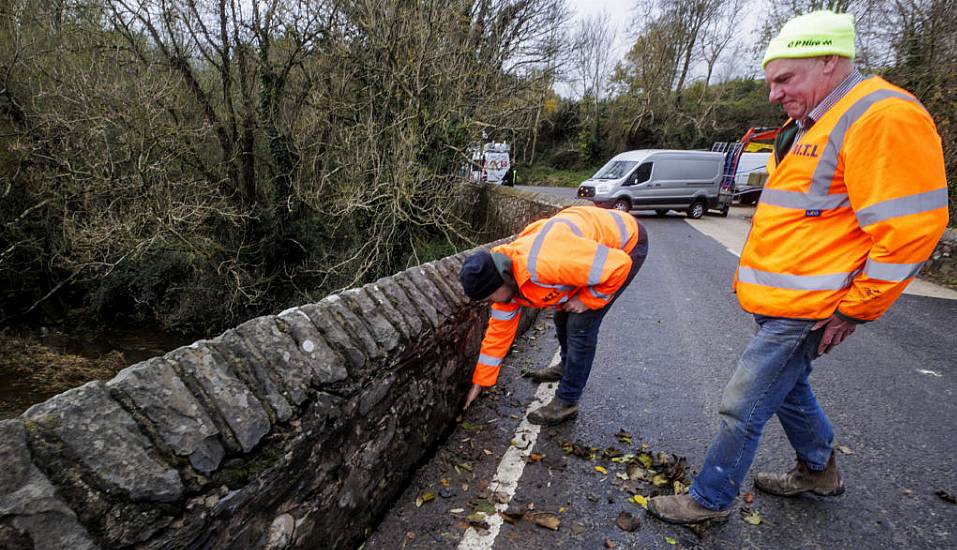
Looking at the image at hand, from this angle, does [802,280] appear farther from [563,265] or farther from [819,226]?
[563,265]

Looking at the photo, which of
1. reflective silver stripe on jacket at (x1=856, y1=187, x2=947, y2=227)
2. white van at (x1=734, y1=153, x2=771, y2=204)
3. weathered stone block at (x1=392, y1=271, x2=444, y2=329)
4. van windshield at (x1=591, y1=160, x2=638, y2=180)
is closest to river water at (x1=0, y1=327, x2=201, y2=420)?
weathered stone block at (x1=392, y1=271, x2=444, y2=329)

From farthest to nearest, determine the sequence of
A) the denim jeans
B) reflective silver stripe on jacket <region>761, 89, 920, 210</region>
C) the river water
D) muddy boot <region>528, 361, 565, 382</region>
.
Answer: the river water → muddy boot <region>528, 361, 565, 382</region> → the denim jeans → reflective silver stripe on jacket <region>761, 89, 920, 210</region>

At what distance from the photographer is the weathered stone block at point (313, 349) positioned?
5.80 feet

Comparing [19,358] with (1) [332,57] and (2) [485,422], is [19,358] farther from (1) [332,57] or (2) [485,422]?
(2) [485,422]

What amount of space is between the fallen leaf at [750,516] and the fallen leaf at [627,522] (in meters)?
0.55

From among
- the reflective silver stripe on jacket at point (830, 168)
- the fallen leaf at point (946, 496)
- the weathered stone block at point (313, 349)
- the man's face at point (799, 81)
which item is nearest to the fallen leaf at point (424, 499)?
the weathered stone block at point (313, 349)

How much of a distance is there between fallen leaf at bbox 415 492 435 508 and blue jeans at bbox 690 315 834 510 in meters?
1.32

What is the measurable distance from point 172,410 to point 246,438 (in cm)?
24

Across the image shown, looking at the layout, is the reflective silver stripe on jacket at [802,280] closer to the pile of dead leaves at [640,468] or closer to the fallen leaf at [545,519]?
the pile of dead leaves at [640,468]

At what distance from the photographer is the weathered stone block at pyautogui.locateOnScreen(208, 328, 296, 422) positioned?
1.57 m

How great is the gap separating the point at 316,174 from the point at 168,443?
336 inches

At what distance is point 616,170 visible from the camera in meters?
15.3

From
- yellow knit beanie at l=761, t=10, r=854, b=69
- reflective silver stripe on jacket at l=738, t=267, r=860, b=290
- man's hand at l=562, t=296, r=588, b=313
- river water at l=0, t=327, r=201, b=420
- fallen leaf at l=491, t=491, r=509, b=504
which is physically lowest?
river water at l=0, t=327, r=201, b=420

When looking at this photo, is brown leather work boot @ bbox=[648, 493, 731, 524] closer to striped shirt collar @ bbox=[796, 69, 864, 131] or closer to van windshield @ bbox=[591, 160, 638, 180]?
striped shirt collar @ bbox=[796, 69, 864, 131]
